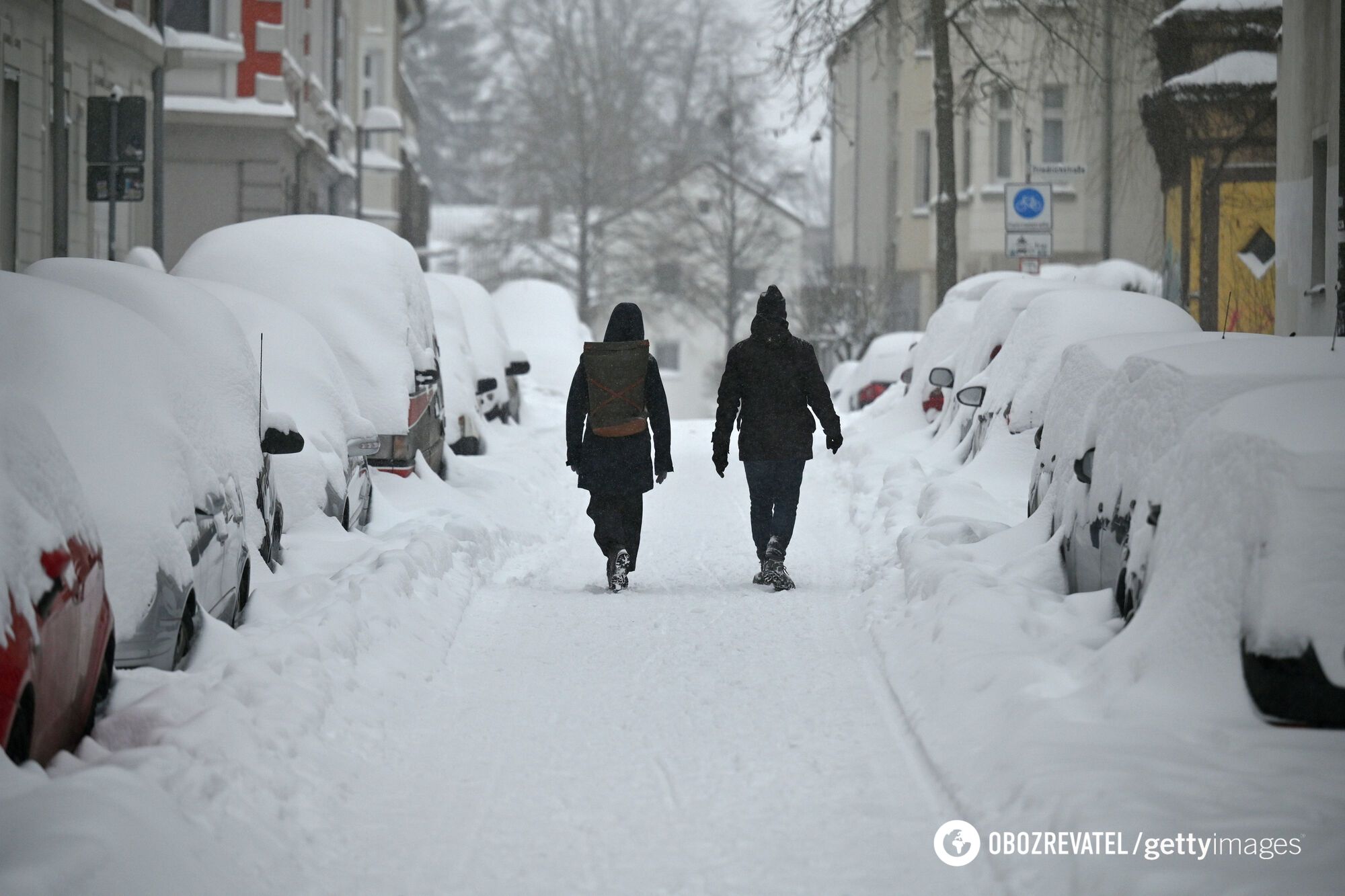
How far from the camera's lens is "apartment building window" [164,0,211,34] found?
27953mm

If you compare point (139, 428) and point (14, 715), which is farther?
point (139, 428)

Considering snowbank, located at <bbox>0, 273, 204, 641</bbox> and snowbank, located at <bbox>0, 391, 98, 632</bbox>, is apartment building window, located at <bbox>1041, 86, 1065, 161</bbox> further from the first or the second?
snowbank, located at <bbox>0, 391, 98, 632</bbox>

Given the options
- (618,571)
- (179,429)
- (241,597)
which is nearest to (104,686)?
(179,429)

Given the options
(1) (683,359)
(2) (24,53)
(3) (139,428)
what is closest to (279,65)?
(2) (24,53)

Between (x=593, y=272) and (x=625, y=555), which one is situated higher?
(x=593, y=272)

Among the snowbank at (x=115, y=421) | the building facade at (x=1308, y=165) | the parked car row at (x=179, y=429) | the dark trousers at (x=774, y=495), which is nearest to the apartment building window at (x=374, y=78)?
the building facade at (x=1308, y=165)

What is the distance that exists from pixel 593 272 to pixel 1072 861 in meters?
50.1

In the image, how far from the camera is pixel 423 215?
2282 inches

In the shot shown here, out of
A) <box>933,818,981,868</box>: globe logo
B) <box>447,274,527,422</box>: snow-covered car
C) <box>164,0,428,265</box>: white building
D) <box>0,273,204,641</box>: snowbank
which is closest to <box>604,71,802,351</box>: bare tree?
<box>164,0,428,265</box>: white building

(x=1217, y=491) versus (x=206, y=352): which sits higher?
(x=206, y=352)

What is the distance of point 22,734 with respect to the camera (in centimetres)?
476

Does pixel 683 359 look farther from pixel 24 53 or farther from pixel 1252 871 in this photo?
pixel 1252 871

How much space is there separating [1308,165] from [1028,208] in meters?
3.32

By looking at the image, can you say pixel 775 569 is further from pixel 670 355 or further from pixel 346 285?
pixel 670 355
